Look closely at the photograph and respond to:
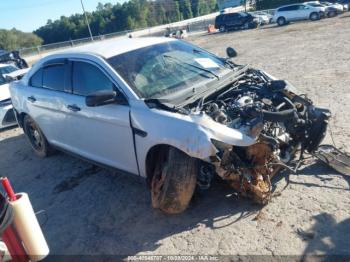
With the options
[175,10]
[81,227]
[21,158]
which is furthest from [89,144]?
[175,10]

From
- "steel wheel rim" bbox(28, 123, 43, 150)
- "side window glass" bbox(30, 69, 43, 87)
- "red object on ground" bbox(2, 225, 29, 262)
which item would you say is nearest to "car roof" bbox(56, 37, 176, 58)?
"side window glass" bbox(30, 69, 43, 87)

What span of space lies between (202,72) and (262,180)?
1560 millimetres

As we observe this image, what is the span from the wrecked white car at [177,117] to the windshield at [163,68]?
12 millimetres


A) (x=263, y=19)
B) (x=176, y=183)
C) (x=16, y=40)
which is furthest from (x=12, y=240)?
(x=16, y=40)

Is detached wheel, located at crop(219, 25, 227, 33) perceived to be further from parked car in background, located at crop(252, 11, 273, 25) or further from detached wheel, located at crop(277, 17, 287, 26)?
detached wheel, located at crop(277, 17, 287, 26)

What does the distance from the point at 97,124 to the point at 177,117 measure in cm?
127

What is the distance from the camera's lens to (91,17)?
280ft

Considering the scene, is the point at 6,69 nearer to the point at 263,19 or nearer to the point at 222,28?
the point at 222,28

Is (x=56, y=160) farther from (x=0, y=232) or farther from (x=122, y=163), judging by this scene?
(x=0, y=232)

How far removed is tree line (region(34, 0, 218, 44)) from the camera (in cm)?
8003

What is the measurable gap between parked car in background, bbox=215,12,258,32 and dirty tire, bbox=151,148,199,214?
30.0 metres

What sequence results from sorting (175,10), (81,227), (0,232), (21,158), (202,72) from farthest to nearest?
(175,10) → (21,158) → (202,72) → (81,227) → (0,232)

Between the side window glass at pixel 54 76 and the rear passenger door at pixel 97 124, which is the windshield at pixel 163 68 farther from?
the side window glass at pixel 54 76

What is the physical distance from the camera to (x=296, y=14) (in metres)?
28.7
